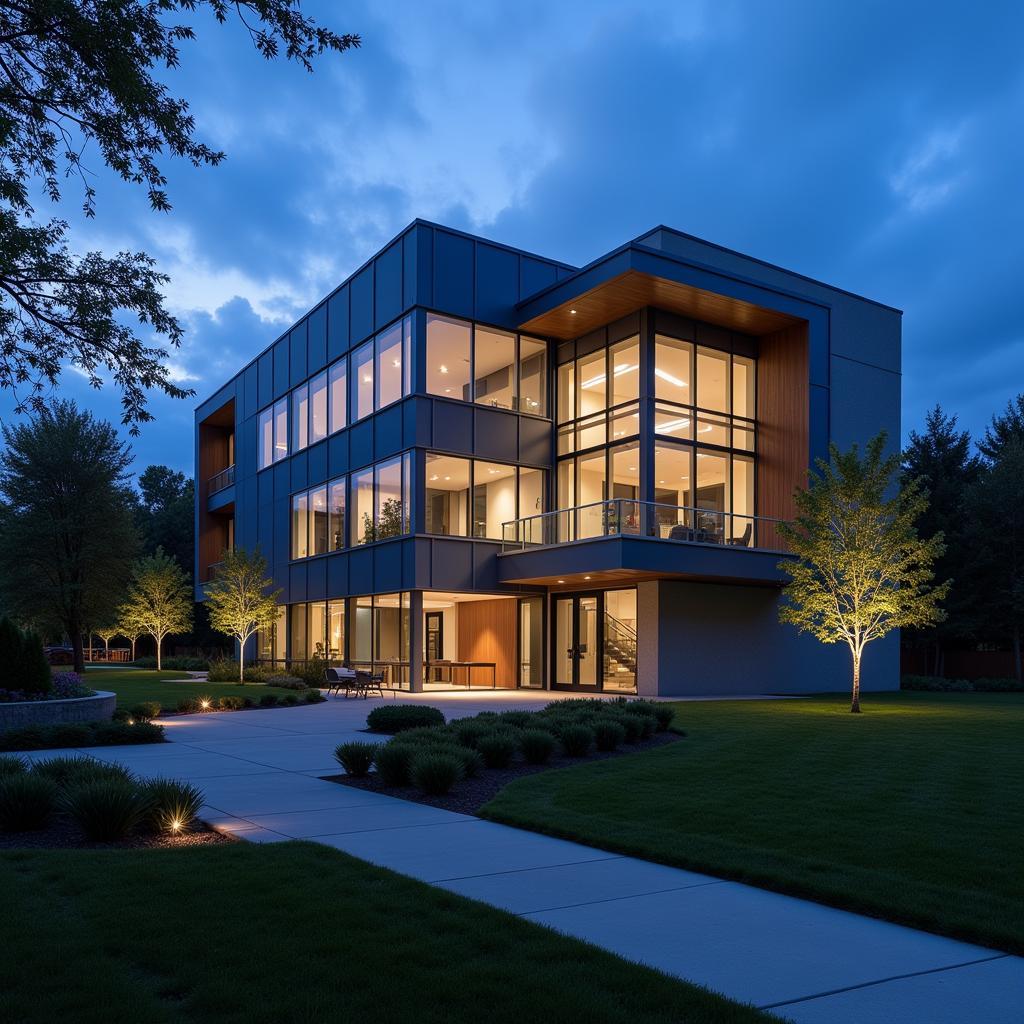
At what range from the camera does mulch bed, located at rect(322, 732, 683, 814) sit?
1009 cm

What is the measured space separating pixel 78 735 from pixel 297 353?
26252 millimetres

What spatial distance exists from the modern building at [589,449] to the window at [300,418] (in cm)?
421

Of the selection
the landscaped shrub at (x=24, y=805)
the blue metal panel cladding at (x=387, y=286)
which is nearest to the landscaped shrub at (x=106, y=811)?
the landscaped shrub at (x=24, y=805)

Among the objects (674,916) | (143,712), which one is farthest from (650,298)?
(674,916)

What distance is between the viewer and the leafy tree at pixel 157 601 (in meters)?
48.1

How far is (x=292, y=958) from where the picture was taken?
188 inches

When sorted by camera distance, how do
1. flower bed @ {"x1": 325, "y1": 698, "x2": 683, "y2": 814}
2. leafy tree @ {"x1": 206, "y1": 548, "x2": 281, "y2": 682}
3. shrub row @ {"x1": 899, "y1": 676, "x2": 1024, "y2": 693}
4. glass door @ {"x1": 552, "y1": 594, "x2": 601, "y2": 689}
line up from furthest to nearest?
shrub row @ {"x1": 899, "y1": 676, "x2": 1024, "y2": 693} → leafy tree @ {"x1": 206, "y1": 548, "x2": 281, "y2": 682} → glass door @ {"x1": 552, "y1": 594, "x2": 601, "y2": 689} → flower bed @ {"x1": 325, "y1": 698, "x2": 683, "y2": 814}

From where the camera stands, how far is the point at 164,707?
22484 mm

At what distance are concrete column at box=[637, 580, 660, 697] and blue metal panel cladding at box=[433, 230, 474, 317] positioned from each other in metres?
10.5

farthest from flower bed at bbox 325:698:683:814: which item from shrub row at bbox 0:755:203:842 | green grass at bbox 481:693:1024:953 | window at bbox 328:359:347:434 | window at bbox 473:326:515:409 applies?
window at bbox 328:359:347:434

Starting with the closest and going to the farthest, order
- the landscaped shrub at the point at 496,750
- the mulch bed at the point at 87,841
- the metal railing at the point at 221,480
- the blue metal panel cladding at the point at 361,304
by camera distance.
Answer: the mulch bed at the point at 87,841, the landscaped shrub at the point at 496,750, the blue metal panel cladding at the point at 361,304, the metal railing at the point at 221,480

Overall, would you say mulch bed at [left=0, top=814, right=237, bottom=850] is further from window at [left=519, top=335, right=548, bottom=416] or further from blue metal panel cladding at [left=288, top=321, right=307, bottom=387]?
blue metal panel cladding at [left=288, top=321, right=307, bottom=387]

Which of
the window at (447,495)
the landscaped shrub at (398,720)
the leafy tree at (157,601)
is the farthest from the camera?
the leafy tree at (157,601)

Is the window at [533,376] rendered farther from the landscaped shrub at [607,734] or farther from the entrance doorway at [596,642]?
the landscaped shrub at [607,734]
